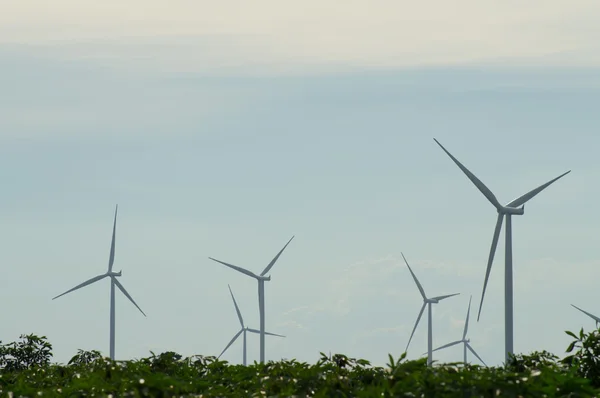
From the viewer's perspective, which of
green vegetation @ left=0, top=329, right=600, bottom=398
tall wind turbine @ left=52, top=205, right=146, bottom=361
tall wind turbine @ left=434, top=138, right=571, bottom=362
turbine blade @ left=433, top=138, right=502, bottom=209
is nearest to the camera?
green vegetation @ left=0, top=329, right=600, bottom=398

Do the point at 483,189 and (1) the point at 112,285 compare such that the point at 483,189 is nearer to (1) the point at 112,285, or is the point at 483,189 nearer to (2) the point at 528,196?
(2) the point at 528,196

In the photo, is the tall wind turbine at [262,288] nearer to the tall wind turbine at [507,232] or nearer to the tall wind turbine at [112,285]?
the tall wind turbine at [112,285]

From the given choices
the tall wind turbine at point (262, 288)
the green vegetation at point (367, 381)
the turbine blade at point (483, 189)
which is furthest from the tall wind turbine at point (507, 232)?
the tall wind turbine at point (262, 288)

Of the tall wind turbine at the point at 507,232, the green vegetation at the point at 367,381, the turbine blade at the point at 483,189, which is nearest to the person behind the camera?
the green vegetation at the point at 367,381

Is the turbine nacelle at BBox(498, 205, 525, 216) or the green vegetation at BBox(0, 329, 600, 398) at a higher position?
the turbine nacelle at BBox(498, 205, 525, 216)

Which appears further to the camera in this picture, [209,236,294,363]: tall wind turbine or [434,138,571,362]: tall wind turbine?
[209,236,294,363]: tall wind turbine

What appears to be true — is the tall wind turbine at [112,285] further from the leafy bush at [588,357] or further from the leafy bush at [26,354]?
the leafy bush at [588,357]

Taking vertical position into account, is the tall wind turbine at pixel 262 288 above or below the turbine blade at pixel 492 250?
above

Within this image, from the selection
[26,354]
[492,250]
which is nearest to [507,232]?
[492,250]

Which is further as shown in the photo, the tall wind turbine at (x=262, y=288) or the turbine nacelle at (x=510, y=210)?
the tall wind turbine at (x=262, y=288)

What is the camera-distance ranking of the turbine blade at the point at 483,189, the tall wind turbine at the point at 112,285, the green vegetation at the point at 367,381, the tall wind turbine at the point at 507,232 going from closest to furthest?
1. the green vegetation at the point at 367,381
2. the tall wind turbine at the point at 507,232
3. the turbine blade at the point at 483,189
4. the tall wind turbine at the point at 112,285

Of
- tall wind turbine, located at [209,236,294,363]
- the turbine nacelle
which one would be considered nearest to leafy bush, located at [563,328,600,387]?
the turbine nacelle

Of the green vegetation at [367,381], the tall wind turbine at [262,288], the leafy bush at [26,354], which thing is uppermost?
the tall wind turbine at [262,288]

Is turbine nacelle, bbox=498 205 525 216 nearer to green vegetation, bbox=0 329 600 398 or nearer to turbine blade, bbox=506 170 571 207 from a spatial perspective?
turbine blade, bbox=506 170 571 207
